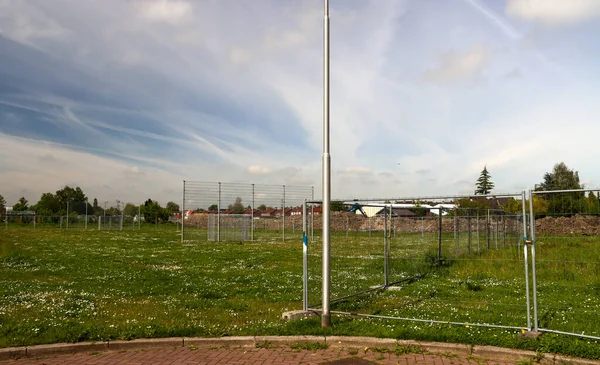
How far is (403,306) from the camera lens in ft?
31.3

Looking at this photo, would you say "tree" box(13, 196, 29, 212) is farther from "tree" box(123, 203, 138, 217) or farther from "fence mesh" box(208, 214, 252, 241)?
"fence mesh" box(208, 214, 252, 241)

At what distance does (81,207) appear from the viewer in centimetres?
6384

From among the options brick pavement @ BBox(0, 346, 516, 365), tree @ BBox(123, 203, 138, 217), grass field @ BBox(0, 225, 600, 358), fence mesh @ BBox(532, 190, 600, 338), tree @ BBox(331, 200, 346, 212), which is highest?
tree @ BBox(123, 203, 138, 217)

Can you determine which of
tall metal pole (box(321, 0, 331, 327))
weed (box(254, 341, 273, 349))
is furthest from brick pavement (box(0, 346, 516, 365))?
tall metal pole (box(321, 0, 331, 327))

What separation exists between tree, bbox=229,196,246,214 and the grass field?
21.7 m

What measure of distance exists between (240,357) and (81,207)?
63.6 metres

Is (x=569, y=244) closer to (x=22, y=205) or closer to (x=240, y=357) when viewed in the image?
(x=240, y=357)

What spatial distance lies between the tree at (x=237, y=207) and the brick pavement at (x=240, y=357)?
30.5 meters

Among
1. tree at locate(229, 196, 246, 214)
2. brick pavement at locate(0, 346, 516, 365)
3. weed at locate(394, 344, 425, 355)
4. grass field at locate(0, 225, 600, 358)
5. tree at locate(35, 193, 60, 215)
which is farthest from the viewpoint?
tree at locate(35, 193, 60, 215)

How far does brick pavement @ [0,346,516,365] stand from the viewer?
Result: 637 centimetres

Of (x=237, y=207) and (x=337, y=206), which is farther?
(x=237, y=207)

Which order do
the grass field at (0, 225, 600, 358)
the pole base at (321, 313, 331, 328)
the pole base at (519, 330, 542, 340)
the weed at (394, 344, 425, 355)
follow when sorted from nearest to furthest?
the weed at (394, 344, 425, 355), the pole base at (519, 330, 542, 340), the grass field at (0, 225, 600, 358), the pole base at (321, 313, 331, 328)

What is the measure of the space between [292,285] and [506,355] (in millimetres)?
7131

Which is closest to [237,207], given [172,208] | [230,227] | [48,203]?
[230,227]
